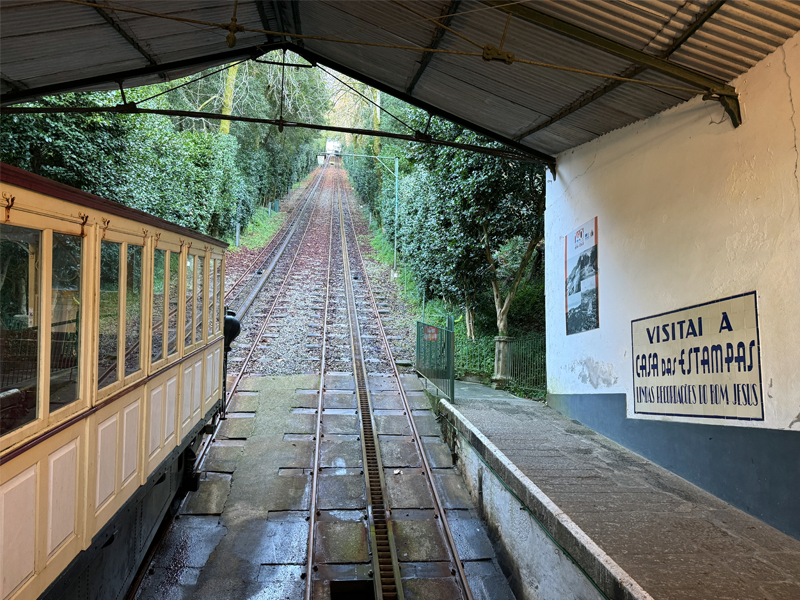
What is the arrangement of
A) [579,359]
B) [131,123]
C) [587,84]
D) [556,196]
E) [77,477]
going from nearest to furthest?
[77,477]
[587,84]
[579,359]
[556,196]
[131,123]

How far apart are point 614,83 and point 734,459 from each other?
3.92 metres

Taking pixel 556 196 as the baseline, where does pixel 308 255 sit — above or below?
above

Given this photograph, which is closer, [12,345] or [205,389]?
[12,345]

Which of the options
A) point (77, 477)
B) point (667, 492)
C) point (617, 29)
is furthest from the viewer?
point (667, 492)

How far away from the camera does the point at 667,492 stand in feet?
16.5

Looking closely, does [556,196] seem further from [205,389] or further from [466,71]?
[205,389]

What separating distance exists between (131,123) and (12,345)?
8672 millimetres

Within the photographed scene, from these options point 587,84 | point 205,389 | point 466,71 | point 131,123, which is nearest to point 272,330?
point 131,123

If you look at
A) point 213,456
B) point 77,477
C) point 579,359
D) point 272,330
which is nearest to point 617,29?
point 579,359

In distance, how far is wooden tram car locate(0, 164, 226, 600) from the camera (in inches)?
101

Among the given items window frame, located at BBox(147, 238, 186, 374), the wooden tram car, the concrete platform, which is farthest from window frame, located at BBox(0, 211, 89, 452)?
the concrete platform

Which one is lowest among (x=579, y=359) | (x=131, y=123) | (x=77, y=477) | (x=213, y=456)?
(x=213, y=456)

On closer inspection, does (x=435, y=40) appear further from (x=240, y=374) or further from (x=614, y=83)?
(x=240, y=374)

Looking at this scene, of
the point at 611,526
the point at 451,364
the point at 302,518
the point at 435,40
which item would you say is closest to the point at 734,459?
the point at 611,526
